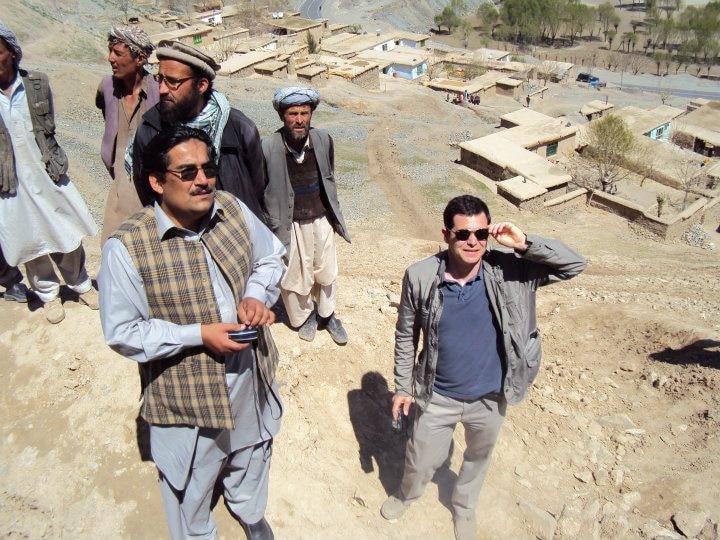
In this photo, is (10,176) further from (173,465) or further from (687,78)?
(687,78)

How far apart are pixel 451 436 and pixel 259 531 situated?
1.10m

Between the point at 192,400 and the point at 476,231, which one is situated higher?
the point at 476,231

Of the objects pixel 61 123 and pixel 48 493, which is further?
pixel 61 123

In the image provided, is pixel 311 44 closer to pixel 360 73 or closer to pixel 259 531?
pixel 360 73

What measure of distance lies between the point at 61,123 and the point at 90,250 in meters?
6.12

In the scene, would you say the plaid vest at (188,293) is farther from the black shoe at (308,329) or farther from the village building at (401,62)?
the village building at (401,62)

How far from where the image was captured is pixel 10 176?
11.3ft

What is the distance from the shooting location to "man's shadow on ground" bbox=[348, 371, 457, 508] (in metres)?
3.48

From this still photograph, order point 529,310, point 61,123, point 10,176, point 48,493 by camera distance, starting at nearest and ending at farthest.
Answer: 1. point 529,310
2. point 48,493
3. point 10,176
4. point 61,123

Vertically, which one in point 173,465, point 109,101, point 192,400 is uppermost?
point 109,101

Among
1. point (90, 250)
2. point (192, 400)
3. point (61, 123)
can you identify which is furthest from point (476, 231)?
point (61, 123)

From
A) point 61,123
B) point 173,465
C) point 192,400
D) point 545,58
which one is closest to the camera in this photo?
point 192,400

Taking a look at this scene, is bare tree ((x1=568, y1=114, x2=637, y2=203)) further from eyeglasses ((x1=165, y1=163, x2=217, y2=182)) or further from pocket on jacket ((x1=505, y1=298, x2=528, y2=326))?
eyeglasses ((x1=165, y1=163, x2=217, y2=182))

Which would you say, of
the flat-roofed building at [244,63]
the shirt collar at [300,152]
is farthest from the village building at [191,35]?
the shirt collar at [300,152]
